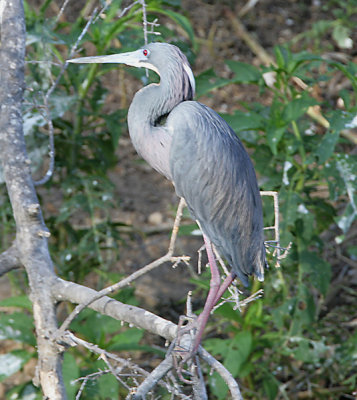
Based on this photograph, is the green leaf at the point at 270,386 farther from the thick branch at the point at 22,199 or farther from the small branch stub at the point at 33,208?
the small branch stub at the point at 33,208

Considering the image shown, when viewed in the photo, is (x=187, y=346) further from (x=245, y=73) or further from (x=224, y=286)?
(x=245, y=73)

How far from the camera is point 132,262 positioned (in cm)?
384

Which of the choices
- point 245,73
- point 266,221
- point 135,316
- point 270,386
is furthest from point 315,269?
point 135,316

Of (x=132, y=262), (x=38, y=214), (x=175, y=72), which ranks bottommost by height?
(x=132, y=262)

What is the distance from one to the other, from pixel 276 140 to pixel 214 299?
0.85 m

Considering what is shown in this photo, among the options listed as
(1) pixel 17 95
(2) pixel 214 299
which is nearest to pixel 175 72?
(1) pixel 17 95

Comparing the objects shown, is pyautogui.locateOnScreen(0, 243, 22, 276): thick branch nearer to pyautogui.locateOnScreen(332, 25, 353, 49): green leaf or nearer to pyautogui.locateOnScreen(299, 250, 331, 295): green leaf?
pyautogui.locateOnScreen(299, 250, 331, 295): green leaf

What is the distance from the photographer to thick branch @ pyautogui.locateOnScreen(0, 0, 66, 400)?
1.72m

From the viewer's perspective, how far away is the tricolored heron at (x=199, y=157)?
5.93ft

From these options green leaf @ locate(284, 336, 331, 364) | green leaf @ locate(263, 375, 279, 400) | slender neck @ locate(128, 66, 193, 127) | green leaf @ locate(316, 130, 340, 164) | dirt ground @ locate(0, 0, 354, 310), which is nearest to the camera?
slender neck @ locate(128, 66, 193, 127)

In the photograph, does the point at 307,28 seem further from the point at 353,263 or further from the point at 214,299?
the point at 214,299

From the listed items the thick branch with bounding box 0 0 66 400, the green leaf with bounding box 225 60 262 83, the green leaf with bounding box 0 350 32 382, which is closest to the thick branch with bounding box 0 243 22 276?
the thick branch with bounding box 0 0 66 400

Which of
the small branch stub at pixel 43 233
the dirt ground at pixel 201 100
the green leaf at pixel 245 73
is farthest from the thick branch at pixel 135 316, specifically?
the dirt ground at pixel 201 100

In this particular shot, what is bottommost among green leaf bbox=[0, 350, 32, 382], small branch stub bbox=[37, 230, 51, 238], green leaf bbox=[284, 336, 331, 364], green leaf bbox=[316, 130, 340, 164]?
green leaf bbox=[284, 336, 331, 364]
